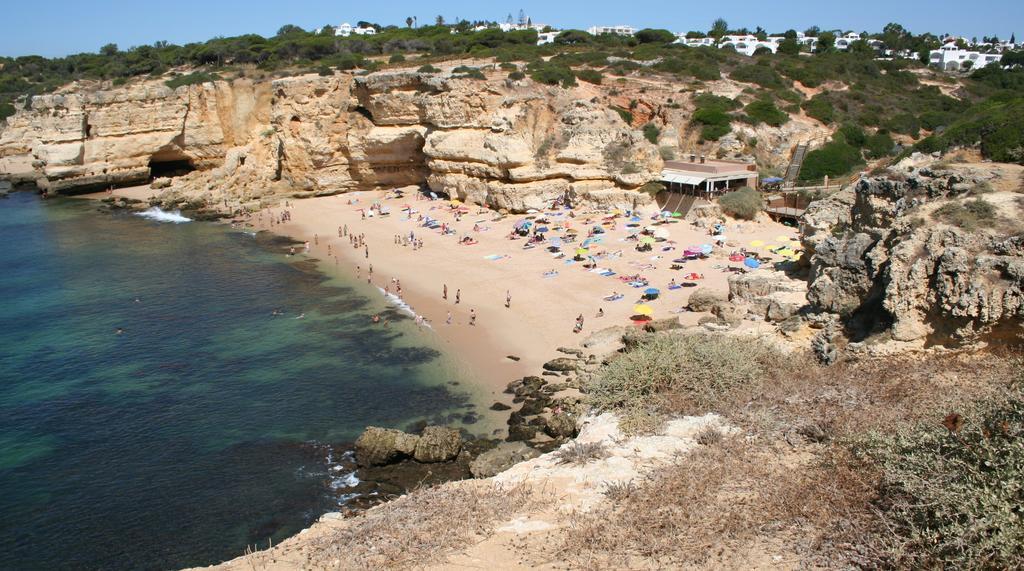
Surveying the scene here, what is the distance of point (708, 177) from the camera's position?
3553 cm

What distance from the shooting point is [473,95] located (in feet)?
127

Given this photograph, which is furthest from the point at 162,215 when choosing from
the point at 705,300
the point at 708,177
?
the point at 705,300

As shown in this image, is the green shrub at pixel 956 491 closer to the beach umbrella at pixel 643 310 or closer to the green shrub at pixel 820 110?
the beach umbrella at pixel 643 310

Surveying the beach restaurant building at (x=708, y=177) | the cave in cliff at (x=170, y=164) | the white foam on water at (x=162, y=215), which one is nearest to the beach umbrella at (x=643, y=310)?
the beach restaurant building at (x=708, y=177)

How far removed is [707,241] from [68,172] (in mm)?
42531

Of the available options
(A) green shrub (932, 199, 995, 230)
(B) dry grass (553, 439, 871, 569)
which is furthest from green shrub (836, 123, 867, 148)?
(B) dry grass (553, 439, 871, 569)

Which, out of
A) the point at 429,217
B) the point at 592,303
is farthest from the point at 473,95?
the point at 592,303

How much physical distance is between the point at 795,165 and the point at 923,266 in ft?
94.6

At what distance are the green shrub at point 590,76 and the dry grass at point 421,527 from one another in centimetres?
3924

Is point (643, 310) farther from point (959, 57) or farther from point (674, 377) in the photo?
point (959, 57)

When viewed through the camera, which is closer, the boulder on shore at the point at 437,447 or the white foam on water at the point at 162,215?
the boulder on shore at the point at 437,447

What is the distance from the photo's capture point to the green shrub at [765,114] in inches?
1697

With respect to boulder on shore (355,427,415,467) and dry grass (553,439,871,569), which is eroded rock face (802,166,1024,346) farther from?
boulder on shore (355,427,415,467)

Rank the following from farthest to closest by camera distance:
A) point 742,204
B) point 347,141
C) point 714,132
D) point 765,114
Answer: point 765,114
point 347,141
point 714,132
point 742,204
